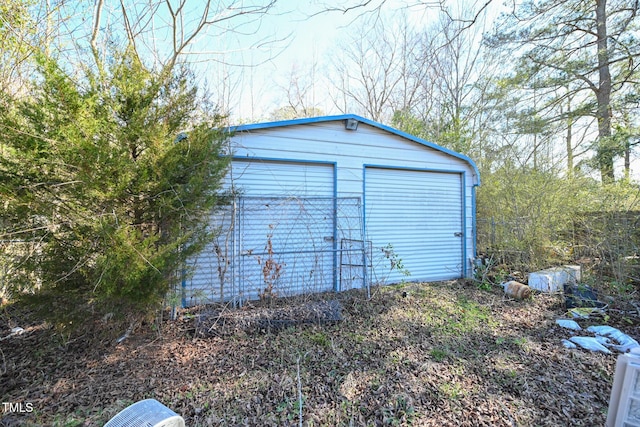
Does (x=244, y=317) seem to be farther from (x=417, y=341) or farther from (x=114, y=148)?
(x=114, y=148)

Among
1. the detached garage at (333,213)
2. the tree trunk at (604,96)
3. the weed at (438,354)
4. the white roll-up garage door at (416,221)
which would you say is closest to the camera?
the weed at (438,354)

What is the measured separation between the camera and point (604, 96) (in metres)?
8.70

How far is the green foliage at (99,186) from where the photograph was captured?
2.61 m

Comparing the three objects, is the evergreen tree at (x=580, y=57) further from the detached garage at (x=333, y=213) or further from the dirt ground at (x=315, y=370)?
the dirt ground at (x=315, y=370)

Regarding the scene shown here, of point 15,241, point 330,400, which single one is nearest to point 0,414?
point 15,241

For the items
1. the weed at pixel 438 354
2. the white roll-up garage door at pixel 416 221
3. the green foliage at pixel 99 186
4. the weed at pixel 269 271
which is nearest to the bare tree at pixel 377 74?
the white roll-up garage door at pixel 416 221

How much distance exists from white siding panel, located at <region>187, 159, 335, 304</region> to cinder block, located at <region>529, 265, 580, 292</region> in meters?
3.75

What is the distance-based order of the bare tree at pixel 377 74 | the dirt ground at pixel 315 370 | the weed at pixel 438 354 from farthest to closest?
the bare tree at pixel 377 74, the weed at pixel 438 354, the dirt ground at pixel 315 370

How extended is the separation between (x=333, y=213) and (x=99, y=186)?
351 cm

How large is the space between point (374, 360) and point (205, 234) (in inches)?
91.0

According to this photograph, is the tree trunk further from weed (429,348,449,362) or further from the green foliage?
the green foliage

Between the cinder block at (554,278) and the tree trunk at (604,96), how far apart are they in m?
2.83

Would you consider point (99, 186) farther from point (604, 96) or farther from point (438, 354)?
point (604, 96)

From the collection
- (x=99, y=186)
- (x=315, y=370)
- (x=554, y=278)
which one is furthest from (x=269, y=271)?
(x=554, y=278)
